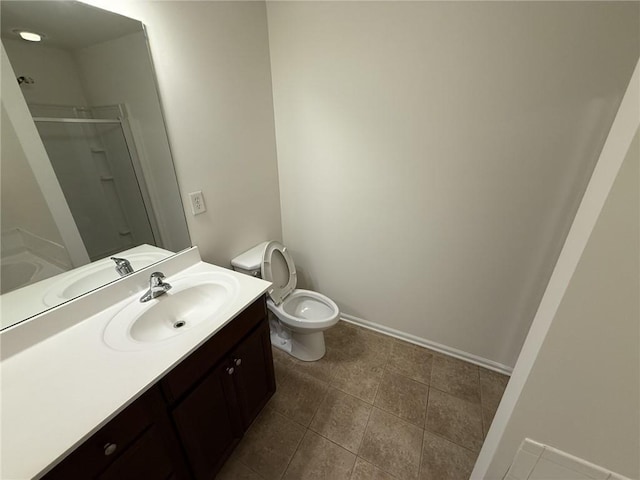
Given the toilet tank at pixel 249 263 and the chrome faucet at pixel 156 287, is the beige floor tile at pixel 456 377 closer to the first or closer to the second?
the toilet tank at pixel 249 263

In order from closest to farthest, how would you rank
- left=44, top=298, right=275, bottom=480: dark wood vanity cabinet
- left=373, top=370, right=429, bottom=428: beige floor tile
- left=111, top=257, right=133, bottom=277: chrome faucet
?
left=44, top=298, right=275, bottom=480: dark wood vanity cabinet, left=111, top=257, right=133, bottom=277: chrome faucet, left=373, top=370, right=429, bottom=428: beige floor tile

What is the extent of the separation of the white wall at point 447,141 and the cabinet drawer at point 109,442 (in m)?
1.46

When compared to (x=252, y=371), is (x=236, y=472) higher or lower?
lower

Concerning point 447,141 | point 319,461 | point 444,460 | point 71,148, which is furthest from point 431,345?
point 71,148

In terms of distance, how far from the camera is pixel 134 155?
3.83 ft

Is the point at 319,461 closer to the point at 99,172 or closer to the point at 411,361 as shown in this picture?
the point at 411,361

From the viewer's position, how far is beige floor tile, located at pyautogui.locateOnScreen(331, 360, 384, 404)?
1.59 meters

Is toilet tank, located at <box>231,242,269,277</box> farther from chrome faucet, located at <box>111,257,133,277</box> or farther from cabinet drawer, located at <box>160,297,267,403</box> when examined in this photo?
chrome faucet, located at <box>111,257,133,277</box>

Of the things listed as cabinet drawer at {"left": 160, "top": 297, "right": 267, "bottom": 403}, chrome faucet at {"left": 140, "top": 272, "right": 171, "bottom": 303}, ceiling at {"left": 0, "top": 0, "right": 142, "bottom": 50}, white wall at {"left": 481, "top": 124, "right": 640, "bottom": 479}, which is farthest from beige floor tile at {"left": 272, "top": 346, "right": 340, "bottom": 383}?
ceiling at {"left": 0, "top": 0, "right": 142, "bottom": 50}

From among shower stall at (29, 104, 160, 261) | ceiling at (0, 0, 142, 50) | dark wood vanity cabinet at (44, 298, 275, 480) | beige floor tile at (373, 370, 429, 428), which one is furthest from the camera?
beige floor tile at (373, 370, 429, 428)

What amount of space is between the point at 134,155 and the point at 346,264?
4.86 feet

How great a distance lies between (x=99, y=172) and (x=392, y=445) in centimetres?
189

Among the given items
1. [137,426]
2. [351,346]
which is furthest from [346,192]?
[137,426]

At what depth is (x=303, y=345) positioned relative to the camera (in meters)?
1.78
